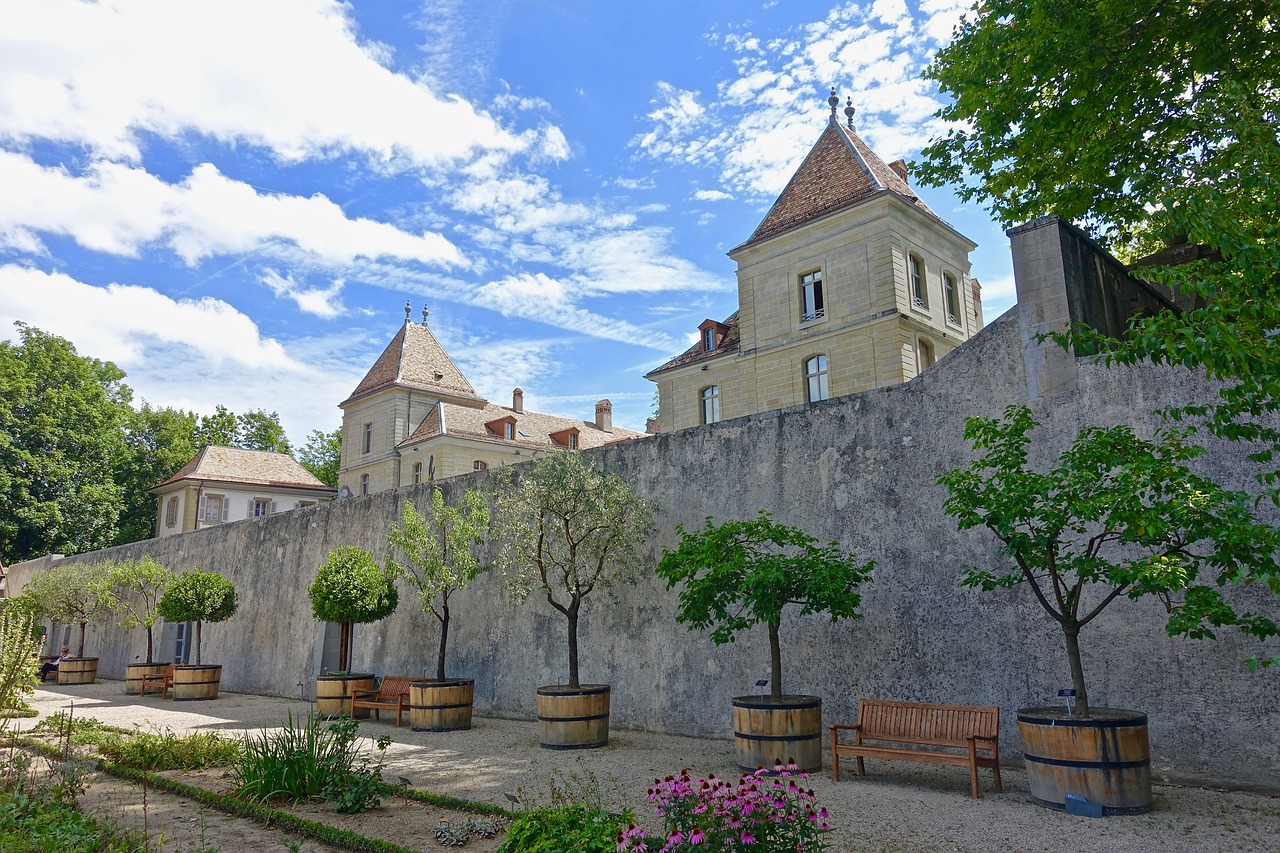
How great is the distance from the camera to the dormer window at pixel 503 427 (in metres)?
39.3

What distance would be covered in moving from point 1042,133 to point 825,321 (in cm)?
1389

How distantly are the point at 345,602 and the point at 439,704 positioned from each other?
7.80ft

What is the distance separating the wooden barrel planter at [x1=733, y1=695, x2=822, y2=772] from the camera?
7.15 m

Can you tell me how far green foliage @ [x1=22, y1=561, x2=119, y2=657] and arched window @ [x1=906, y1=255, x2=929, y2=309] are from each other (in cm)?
2229

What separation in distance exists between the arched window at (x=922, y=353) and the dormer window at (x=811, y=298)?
286 centimetres

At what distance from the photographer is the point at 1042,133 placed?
33.6 ft

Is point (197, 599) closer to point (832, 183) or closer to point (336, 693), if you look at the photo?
point (336, 693)

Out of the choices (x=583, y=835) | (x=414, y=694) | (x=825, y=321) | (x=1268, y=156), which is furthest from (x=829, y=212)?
(x=583, y=835)

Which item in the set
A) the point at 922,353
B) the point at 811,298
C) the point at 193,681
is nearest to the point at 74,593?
the point at 193,681

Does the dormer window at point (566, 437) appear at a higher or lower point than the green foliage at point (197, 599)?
higher

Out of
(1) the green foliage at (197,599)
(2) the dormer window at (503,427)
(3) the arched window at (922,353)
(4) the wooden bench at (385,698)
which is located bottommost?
(4) the wooden bench at (385,698)

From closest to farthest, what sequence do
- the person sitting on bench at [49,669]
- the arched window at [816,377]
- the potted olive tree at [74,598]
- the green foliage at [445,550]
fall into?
the green foliage at [445,550]
the potted olive tree at [74,598]
the person sitting on bench at [49,669]
the arched window at [816,377]

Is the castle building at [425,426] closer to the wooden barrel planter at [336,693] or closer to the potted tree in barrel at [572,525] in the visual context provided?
the wooden barrel planter at [336,693]

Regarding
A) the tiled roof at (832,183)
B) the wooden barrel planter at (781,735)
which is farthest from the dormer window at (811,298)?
the wooden barrel planter at (781,735)
